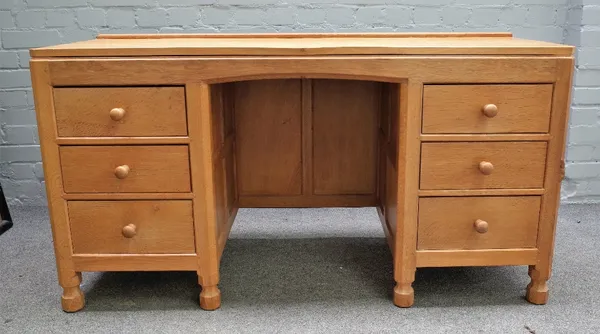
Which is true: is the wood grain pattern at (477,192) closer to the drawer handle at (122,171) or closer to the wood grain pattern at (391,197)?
the wood grain pattern at (391,197)

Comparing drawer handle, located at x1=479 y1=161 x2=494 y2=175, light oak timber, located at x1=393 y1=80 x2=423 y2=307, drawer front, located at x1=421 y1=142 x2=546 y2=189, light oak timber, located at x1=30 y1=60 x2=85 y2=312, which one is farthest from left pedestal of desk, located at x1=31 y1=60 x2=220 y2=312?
drawer handle, located at x1=479 y1=161 x2=494 y2=175

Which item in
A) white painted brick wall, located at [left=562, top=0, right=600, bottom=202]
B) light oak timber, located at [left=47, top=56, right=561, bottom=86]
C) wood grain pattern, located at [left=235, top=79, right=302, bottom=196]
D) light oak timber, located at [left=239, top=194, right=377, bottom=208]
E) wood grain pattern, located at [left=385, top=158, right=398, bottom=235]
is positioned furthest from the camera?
white painted brick wall, located at [left=562, top=0, right=600, bottom=202]

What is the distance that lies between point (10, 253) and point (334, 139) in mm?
1125

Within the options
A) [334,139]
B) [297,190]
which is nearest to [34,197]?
[297,190]

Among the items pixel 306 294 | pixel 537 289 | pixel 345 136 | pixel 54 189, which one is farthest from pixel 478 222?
pixel 54 189

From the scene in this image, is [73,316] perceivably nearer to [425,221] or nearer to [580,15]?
[425,221]

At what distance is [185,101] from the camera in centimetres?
126

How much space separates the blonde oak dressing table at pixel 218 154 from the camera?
1.24m

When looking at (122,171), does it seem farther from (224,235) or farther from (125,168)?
(224,235)

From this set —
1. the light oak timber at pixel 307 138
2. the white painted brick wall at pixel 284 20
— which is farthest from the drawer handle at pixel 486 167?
the white painted brick wall at pixel 284 20

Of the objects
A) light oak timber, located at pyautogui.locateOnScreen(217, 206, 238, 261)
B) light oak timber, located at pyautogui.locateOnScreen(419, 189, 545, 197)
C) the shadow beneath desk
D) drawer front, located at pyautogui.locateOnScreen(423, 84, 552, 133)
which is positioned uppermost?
drawer front, located at pyautogui.locateOnScreen(423, 84, 552, 133)

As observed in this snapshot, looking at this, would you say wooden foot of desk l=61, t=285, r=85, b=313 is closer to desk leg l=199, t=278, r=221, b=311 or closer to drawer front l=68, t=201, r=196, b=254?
drawer front l=68, t=201, r=196, b=254

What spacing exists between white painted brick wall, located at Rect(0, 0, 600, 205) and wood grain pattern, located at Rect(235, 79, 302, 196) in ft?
1.53

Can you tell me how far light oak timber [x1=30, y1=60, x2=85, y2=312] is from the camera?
4.08 ft
